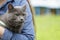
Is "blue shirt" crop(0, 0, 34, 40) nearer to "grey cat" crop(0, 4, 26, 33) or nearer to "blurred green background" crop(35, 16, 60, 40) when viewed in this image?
"grey cat" crop(0, 4, 26, 33)

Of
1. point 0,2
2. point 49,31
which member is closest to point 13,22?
point 0,2

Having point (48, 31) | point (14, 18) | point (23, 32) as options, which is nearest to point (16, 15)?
point (14, 18)

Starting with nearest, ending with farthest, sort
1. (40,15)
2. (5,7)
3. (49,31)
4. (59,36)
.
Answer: (5,7), (59,36), (49,31), (40,15)

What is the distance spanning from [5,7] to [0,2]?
9 cm

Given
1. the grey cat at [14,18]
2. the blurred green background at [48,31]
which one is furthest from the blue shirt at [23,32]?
the blurred green background at [48,31]

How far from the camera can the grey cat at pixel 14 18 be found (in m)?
2.75

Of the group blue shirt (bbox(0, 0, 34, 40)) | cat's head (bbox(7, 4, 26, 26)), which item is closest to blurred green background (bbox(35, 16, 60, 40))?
blue shirt (bbox(0, 0, 34, 40))

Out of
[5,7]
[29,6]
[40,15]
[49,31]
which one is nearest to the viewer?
[5,7]

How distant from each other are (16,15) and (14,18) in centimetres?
4

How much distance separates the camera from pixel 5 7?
292cm

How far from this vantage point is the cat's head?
2.74 meters

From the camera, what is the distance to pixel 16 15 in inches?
109

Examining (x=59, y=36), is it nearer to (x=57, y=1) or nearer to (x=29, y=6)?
(x=29, y=6)

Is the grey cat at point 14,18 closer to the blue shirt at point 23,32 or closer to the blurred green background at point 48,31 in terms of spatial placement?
the blue shirt at point 23,32
